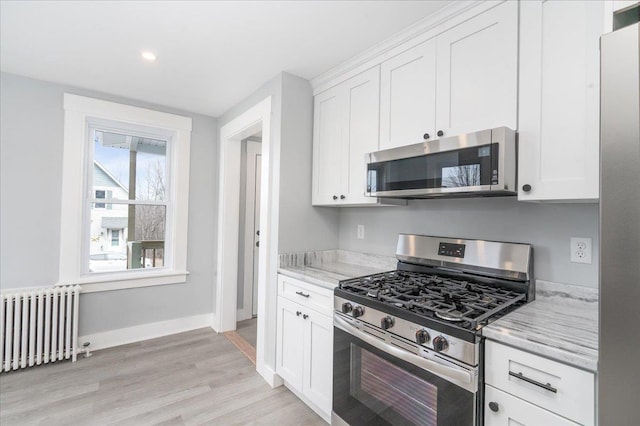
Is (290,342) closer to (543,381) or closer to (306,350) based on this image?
(306,350)

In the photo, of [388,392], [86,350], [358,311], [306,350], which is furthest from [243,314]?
[388,392]

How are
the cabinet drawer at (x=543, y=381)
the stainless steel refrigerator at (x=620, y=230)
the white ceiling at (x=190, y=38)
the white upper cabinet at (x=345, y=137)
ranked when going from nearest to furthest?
the stainless steel refrigerator at (x=620, y=230) < the cabinet drawer at (x=543, y=381) < the white ceiling at (x=190, y=38) < the white upper cabinet at (x=345, y=137)

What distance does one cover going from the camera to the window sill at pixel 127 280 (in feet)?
9.70

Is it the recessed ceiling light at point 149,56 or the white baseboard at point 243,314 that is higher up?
the recessed ceiling light at point 149,56

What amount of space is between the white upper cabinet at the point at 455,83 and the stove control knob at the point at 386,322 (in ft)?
3.38

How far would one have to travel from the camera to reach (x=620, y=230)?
2.32 ft

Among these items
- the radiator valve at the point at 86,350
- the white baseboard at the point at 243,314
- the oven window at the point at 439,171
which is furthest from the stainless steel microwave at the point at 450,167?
the radiator valve at the point at 86,350

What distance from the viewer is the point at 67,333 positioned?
276 centimetres

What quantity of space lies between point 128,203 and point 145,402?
1990 millimetres

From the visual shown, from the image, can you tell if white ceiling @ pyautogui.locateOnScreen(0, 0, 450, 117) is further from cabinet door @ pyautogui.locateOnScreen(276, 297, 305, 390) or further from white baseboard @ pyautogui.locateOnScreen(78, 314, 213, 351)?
white baseboard @ pyautogui.locateOnScreen(78, 314, 213, 351)

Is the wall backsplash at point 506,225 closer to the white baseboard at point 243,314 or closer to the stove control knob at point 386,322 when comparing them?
the stove control knob at point 386,322

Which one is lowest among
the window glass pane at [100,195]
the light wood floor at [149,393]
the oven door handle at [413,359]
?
the light wood floor at [149,393]

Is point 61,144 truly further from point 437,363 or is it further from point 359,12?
point 437,363

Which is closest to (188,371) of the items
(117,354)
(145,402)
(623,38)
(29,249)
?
(145,402)
